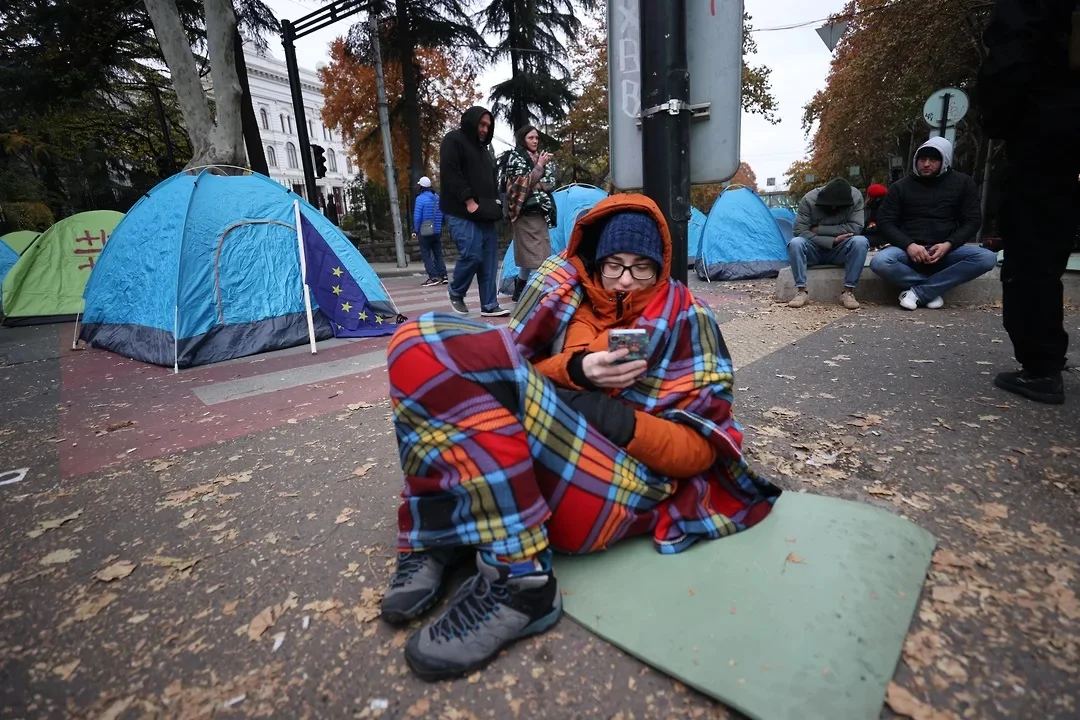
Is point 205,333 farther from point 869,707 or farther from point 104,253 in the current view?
point 869,707

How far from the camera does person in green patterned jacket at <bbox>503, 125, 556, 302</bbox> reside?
17.7 ft

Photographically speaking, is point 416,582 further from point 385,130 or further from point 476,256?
point 385,130

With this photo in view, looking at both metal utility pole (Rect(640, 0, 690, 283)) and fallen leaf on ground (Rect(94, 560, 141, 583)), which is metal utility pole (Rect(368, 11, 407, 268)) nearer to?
metal utility pole (Rect(640, 0, 690, 283))

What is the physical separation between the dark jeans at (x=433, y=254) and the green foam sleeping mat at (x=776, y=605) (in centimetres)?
896

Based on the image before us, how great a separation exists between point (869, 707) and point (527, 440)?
0.90 m

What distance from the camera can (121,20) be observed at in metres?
12.5

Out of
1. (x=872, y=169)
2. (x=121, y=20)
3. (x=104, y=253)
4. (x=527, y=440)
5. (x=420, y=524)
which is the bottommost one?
(x=420, y=524)

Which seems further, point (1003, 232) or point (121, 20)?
point (121, 20)

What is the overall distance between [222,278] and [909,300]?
6.30 m

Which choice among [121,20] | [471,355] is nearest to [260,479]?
[471,355]

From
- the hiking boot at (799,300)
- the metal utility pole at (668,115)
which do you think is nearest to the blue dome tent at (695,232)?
the hiking boot at (799,300)

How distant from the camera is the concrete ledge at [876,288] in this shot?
15.4ft

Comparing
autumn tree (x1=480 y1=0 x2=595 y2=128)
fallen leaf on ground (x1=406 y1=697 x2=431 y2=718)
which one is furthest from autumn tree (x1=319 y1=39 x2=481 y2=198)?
fallen leaf on ground (x1=406 y1=697 x2=431 y2=718)

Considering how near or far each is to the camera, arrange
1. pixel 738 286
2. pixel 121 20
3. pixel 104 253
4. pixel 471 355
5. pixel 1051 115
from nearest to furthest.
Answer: pixel 471 355, pixel 1051 115, pixel 104 253, pixel 738 286, pixel 121 20
